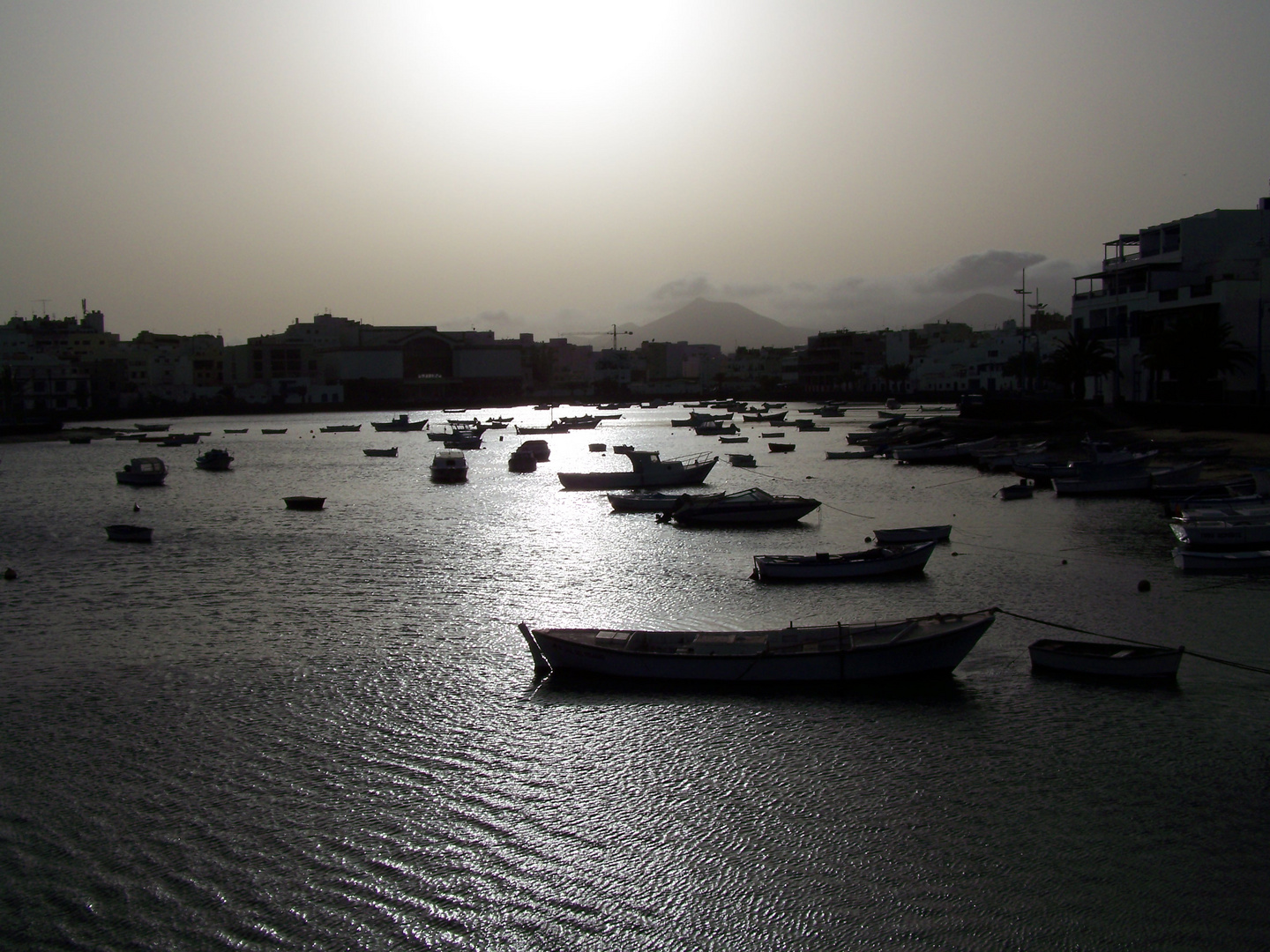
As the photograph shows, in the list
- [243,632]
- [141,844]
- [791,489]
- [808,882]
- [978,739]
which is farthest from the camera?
[791,489]

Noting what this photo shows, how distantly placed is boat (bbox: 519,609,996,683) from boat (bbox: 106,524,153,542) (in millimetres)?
24550

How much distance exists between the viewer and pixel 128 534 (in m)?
38.2

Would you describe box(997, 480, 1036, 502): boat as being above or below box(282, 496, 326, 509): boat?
above

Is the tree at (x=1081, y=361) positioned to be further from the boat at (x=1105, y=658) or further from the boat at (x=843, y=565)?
the boat at (x=1105, y=658)

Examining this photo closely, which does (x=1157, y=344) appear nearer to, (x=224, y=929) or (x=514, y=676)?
(x=514, y=676)

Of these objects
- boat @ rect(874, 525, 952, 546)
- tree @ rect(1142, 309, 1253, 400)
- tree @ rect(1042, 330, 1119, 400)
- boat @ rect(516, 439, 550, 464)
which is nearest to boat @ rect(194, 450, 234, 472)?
boat @ rect(516, 439, 550, 464)

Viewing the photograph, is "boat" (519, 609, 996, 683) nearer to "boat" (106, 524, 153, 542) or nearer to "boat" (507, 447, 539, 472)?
"boat" (106, 524, 153, 542)

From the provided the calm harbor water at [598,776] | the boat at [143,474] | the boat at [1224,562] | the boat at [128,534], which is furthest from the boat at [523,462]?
the boat at [1224,562]

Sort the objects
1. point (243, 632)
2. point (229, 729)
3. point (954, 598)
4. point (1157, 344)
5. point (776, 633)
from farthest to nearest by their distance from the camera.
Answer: point (1157, 344) → point (954, 598) → point (243, 632) → point (776, 633) → point (229, 729)

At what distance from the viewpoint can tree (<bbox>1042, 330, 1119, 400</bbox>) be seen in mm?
73562

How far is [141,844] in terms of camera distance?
13.0 meters

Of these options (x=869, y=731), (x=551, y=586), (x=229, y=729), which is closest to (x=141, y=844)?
(x=229, y=729)

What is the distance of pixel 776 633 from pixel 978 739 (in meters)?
4.21

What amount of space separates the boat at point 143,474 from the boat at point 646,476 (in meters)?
23.8
